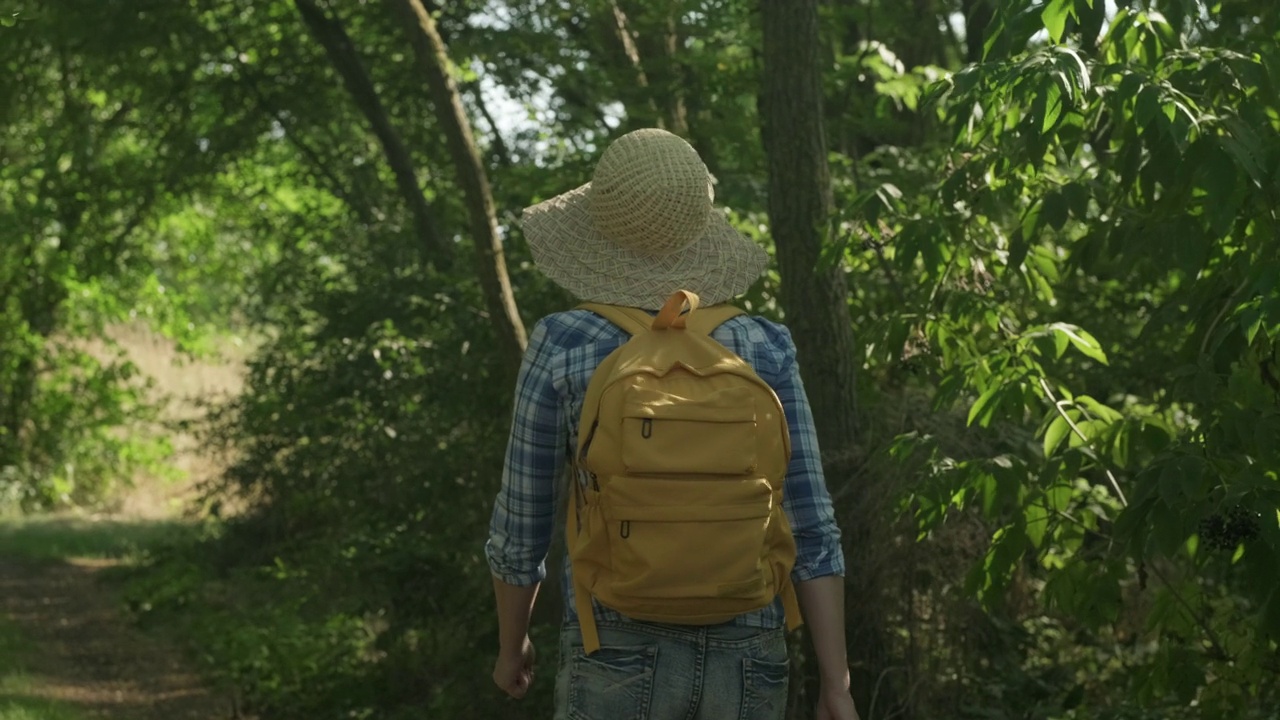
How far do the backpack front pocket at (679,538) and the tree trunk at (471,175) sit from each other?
4.31m

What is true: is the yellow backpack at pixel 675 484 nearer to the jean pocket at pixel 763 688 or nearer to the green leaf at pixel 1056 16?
the jean pocket at pixel 763 688

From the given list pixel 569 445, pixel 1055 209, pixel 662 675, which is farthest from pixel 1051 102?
pixel 662 675

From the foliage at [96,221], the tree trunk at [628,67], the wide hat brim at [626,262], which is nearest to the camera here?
the wide hat brim at [626,262]

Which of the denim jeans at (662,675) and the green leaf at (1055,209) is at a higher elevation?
the green leaf at (1055,209)

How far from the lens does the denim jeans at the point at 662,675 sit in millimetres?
2676

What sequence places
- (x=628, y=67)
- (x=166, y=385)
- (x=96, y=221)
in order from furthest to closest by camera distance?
(x=166, y=385), (x=96, y=221), (x=628, y=67)

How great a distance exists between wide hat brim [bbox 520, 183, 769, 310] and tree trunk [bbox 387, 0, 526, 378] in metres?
3.81

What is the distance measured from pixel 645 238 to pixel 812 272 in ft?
9.09

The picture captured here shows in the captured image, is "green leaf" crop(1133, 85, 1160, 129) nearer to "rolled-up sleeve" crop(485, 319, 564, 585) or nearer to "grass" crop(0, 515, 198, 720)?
"rolled-up sleeve" crop(485, 319, 564, 585)

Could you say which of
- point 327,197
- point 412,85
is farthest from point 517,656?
point 327,197

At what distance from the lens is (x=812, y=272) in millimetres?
5629

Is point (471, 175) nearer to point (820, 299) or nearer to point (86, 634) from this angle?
point (820, 299)

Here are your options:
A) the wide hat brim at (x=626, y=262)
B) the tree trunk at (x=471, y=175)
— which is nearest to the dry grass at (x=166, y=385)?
the tree trunk at (x=471, y=175)

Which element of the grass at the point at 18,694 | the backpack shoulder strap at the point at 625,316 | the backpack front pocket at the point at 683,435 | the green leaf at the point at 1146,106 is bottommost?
the grass at the point at 18,694
